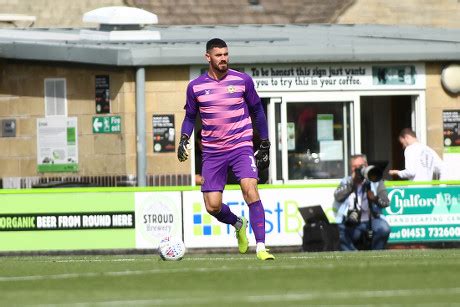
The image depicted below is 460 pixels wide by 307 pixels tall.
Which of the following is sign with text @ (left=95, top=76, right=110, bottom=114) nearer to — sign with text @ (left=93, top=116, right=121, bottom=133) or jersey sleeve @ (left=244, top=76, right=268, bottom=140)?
sign with text @ (left=93, top=116, right=121, bottom=133)

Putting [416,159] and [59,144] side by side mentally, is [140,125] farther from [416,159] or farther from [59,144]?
[416,159]

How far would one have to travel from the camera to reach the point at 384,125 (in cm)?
2617

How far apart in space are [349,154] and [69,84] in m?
4.47

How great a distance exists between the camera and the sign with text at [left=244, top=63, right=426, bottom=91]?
79.9 ft

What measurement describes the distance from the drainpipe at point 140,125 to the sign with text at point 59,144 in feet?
3.78

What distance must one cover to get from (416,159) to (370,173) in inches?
69.3

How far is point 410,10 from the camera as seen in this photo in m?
28.2

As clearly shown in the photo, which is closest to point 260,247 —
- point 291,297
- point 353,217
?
point 291,297

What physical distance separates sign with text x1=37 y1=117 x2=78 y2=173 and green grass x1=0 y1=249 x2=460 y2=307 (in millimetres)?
10693

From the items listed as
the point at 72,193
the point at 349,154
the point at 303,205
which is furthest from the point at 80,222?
the point at 349,154

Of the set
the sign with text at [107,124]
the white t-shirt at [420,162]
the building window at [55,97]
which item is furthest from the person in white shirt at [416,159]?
the building window at [55,97]

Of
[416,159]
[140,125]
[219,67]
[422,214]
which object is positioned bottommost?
[422,214]

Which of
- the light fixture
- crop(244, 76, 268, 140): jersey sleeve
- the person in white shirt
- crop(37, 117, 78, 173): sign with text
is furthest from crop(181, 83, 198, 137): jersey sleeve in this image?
the light fixture

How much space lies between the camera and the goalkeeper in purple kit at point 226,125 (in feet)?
46.4
